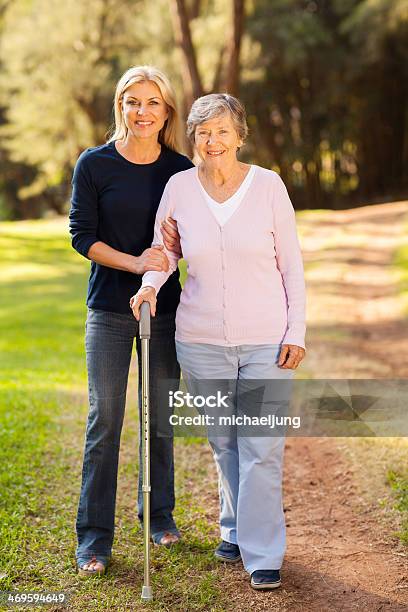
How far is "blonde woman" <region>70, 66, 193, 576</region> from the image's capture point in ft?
12.6

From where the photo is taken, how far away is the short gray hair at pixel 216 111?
3617mm

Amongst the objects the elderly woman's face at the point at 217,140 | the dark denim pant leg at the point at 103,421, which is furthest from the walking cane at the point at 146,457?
the elderly woman's face at the point at 217,140

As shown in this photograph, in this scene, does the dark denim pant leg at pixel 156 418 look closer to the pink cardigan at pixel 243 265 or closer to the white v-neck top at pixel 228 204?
the pink cardigan at pixel 243 265

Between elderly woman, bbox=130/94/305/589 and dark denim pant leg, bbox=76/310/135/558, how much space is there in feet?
0.99

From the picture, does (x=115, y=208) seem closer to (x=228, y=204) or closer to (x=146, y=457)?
(x=228, y=204)

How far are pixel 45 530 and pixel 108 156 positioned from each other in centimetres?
199

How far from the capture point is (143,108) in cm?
381

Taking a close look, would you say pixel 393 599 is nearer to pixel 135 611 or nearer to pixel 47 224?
pixel 135 611

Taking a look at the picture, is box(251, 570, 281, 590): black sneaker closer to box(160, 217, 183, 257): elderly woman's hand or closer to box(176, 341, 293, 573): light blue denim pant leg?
box(176, 341, 293, 573): light blue denim pant leg

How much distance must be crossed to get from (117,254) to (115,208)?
0.21 m

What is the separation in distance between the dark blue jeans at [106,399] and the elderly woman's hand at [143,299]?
0.24 metres

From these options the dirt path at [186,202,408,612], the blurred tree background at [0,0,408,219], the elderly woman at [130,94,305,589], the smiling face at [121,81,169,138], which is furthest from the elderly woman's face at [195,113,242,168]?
the blurred tree background at [0,0,408,219]

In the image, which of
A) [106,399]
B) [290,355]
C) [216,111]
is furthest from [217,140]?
[106,399]

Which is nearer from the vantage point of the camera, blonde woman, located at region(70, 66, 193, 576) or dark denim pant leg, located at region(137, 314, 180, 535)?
blonde woman, located at region(70, 66, 193, 576)
